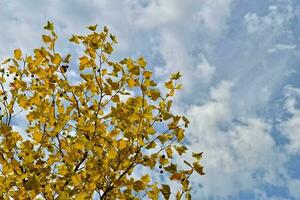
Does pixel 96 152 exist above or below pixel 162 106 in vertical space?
below

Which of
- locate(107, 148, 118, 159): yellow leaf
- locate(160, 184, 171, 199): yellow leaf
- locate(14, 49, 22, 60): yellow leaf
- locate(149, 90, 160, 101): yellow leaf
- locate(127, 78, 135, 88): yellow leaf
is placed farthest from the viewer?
locate(14, 49, 22, 60): yellow leaf

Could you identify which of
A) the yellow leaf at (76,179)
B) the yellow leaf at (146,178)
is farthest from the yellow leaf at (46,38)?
the yellow leaf at (146,178)

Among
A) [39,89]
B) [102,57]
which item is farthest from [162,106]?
[39,89]

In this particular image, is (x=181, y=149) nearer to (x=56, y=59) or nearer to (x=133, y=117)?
(x=133, y=117)

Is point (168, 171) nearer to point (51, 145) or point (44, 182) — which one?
point (44, 182)

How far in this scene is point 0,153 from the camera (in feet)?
16.8

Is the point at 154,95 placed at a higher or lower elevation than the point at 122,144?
higher

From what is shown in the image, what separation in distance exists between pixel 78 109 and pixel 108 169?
1.21 metres

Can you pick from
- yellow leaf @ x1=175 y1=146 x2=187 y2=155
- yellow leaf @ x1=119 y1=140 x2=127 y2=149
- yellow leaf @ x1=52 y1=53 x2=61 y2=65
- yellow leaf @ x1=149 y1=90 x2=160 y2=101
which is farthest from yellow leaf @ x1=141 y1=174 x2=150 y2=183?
yellow leaf @ x1=52 y1=53 x2=61 y2=65

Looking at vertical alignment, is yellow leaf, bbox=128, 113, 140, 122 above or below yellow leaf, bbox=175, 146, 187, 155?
above

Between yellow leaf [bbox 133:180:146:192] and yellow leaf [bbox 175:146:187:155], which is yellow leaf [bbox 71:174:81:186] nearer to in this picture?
yellow leaf [bbox 133:180:146:192]

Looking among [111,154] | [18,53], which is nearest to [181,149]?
[111,154]

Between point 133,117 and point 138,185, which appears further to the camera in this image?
point 138,185

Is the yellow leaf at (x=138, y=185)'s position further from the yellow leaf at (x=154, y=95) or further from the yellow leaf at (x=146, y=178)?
the yellow leaf at (x=154, y=95)
